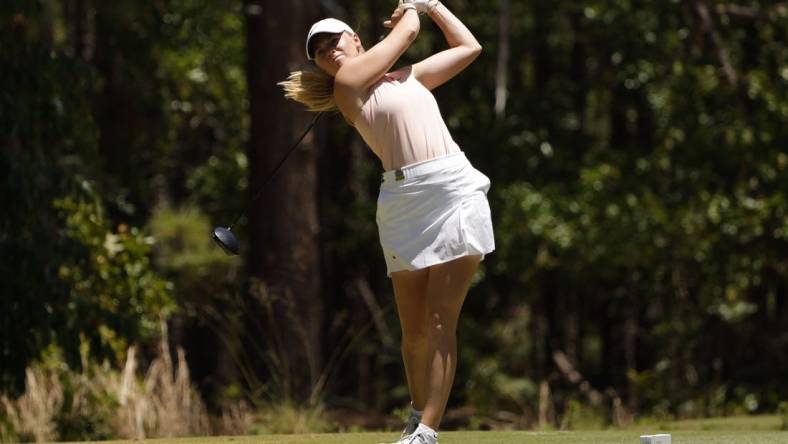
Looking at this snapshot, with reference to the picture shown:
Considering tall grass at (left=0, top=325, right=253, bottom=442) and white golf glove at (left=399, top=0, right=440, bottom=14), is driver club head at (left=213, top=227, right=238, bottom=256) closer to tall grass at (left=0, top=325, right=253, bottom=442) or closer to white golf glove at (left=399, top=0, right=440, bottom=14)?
white golf glove at (left=399, top=0, right=440, bottom=14)

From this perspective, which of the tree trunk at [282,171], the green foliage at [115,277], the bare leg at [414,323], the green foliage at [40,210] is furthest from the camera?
the tree trunk at [282,171]

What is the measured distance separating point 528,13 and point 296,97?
562 inches

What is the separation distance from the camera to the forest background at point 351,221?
10617 millimetres

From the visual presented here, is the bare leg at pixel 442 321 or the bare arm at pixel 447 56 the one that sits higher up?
the bare arm at pixel 447 56

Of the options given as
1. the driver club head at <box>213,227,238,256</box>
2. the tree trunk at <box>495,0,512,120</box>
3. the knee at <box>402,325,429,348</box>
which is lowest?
the knee at <box>402,325,429,348</box>

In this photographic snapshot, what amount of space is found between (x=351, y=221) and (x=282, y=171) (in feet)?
16.5

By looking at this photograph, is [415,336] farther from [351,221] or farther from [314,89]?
[351,221]

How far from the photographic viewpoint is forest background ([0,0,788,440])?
418 inches

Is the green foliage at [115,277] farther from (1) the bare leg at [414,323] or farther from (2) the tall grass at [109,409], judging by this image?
(1) the bare leg at [414,323]

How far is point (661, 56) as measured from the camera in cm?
1666

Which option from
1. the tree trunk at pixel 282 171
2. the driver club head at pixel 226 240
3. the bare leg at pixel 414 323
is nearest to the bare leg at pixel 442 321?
the bare leg at pixel 414 323

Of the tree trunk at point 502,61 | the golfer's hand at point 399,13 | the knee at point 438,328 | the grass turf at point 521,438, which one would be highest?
the golfer's hand at point 399,13

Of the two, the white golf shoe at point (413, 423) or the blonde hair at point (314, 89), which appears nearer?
the white golf shoe at point (413, 423)

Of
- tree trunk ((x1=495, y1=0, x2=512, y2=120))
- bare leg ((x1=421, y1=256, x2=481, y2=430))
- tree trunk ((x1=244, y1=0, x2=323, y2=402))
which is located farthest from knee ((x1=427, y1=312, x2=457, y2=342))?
tree trunk ((x1=495, y1=0, x2=512, y2=120))
